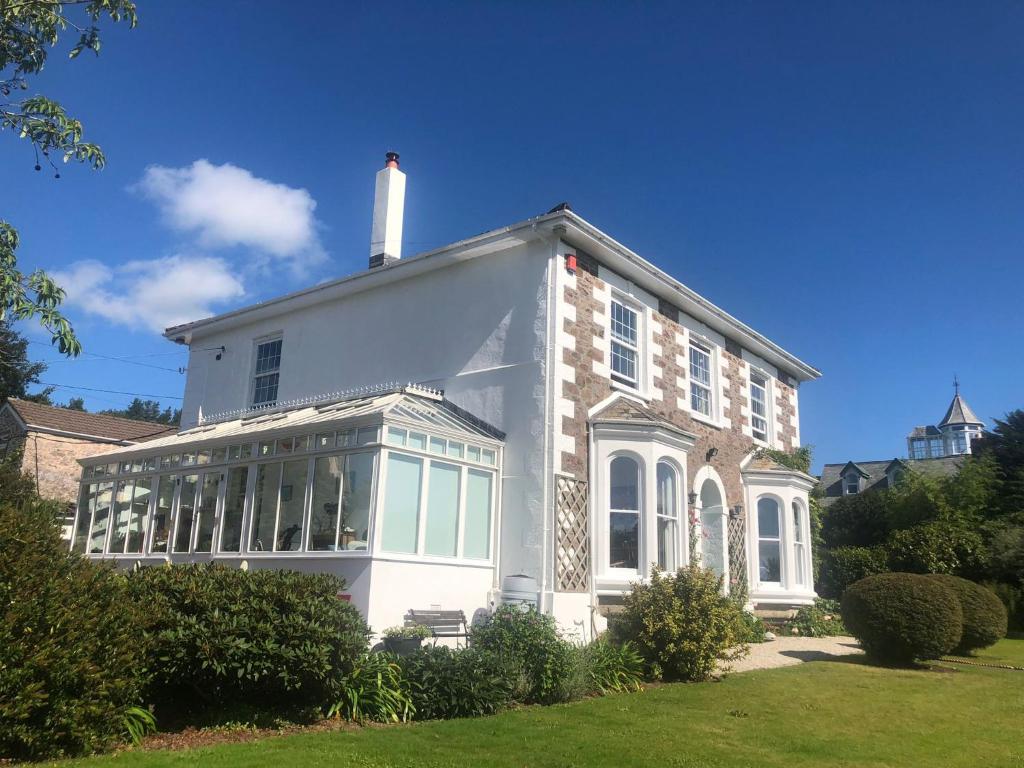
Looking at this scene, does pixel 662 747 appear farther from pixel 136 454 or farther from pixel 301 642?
pixel 136 454

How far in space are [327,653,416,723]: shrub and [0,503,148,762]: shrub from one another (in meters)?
2.20

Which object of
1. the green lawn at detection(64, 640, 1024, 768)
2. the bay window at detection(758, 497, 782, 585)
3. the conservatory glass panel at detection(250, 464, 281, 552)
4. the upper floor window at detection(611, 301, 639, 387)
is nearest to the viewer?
the green lawn at detection(64, 640, 1024, 768)

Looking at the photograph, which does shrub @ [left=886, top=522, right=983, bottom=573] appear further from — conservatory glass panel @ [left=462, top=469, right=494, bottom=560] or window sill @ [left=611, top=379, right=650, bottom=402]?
conservatory glass panel @ [left=462, top=469, right=494, bottom=560]

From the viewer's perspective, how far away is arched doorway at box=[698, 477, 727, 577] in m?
17.5

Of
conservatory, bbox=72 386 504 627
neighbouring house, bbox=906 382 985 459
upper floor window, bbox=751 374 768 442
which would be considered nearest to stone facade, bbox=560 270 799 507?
upper floor window, bbox=751 374 768 442

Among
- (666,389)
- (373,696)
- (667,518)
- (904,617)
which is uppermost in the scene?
(666,389)

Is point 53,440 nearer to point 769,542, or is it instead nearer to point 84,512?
→ point 84,512

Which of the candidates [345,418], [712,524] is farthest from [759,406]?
[345,418]

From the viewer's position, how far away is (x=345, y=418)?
12.6 m

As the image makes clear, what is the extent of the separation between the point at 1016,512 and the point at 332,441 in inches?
929

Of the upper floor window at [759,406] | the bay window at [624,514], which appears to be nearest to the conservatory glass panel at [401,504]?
the bay window at [624,514]

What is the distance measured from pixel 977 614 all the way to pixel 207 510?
1399 cm

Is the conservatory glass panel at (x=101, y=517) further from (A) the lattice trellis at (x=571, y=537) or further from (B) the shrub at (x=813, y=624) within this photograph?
(B) the shrub at (x=813, y=624)

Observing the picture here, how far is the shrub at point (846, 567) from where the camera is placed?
23766 millimetres
